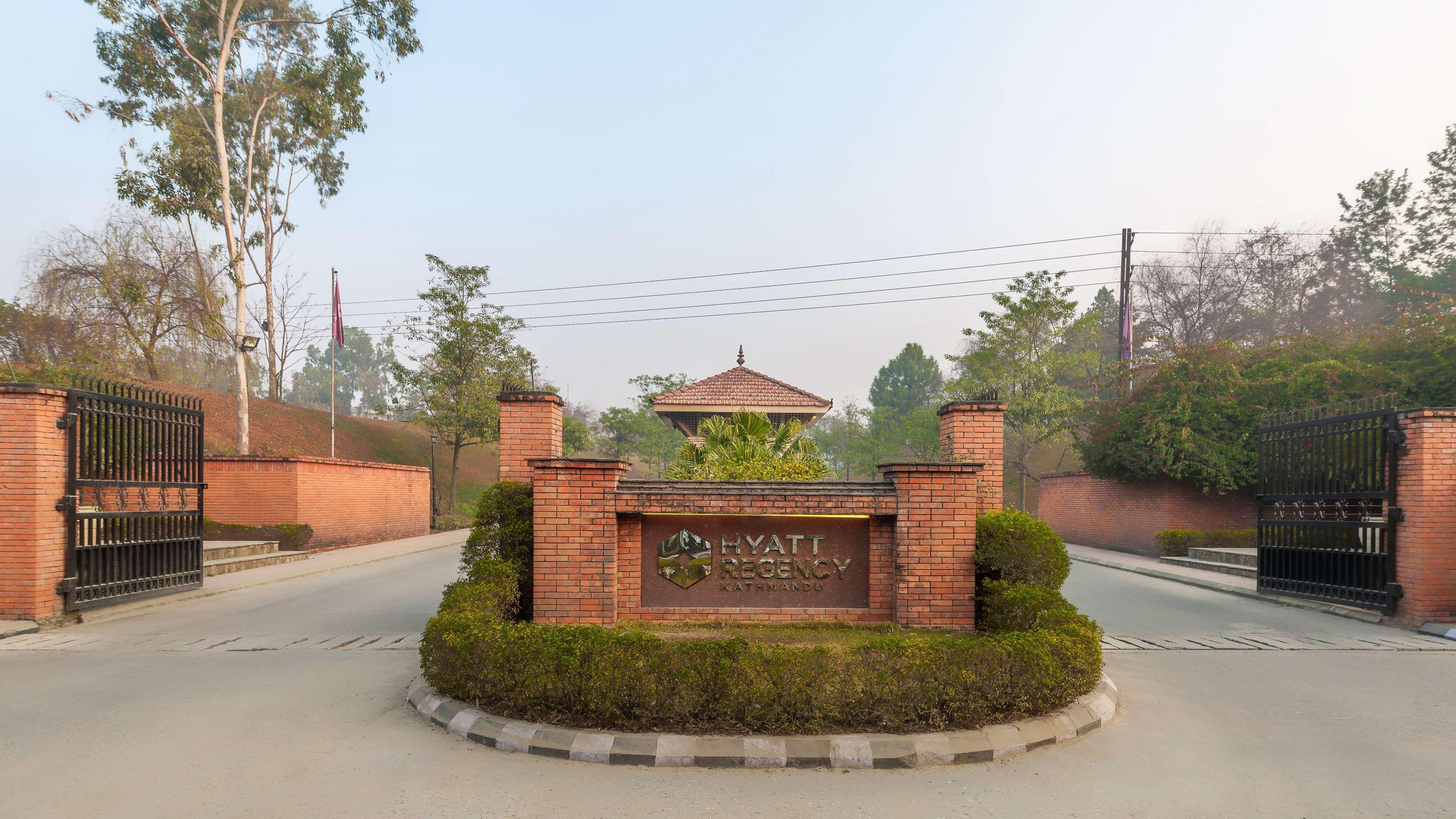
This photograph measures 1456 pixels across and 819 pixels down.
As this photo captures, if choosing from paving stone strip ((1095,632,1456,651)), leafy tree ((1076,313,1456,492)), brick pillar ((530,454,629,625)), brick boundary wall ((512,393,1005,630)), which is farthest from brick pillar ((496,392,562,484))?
leafy tree ((1076,313,1456,492))

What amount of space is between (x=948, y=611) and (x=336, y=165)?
35.1 meters

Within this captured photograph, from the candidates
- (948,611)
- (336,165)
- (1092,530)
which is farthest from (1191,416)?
(336,165)

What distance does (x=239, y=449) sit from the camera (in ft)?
71.5

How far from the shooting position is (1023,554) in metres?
6.85

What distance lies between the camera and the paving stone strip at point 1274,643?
7754mm

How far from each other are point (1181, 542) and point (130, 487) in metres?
21.2

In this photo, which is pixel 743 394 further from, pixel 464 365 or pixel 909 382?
pixel 909 382

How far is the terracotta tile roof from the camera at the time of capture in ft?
65.1

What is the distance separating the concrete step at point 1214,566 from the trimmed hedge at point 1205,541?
202 millimetres

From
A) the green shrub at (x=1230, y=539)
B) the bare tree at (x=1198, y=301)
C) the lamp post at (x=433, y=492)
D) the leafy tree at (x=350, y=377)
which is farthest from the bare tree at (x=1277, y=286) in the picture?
the leafy tree at (x=350, y=377)

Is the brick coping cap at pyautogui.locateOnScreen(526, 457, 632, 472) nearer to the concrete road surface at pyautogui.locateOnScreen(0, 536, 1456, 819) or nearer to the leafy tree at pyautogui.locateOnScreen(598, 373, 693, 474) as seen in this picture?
the concrete road surface at pyautogui.locateOnScreen(0, 536, 1456, 819)

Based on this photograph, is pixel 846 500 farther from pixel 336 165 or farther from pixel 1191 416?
pixel 336 165

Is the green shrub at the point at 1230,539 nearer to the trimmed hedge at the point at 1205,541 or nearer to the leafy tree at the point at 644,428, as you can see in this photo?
the trimmed hedge at the point at 1205,541

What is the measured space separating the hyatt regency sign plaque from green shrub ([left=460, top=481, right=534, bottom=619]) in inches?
52.9
